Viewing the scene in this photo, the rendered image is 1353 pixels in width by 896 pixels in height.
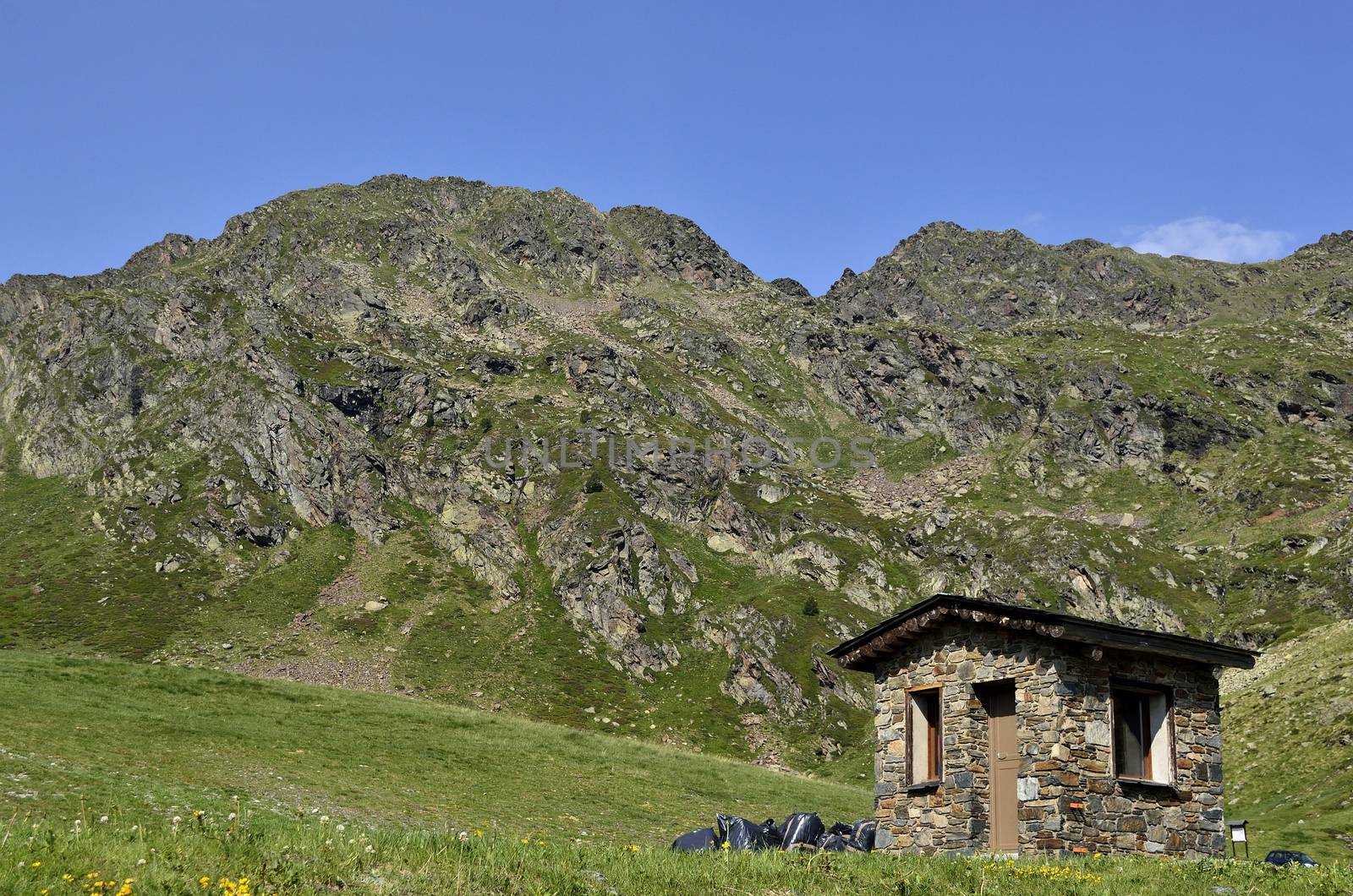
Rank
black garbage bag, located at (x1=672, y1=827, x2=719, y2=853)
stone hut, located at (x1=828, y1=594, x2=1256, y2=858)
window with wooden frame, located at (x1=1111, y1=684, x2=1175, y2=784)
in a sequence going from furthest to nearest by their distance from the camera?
1. window with wooden frame, located at (x1=1111, y1=684, x2=1175, y2=784)
2. black garbage bag, located at (x1=672, y1=827, x2=719, y2=853)
3. stone hut, located at (x1=828, y1=594, x2=1256, y2=858)

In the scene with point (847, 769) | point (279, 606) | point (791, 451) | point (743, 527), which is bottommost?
point (847, 769)

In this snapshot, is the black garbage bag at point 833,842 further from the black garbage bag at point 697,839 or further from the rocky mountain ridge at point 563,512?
the rocky mountain ridge at point 563,512

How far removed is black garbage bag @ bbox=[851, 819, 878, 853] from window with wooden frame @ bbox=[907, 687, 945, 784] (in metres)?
2.48

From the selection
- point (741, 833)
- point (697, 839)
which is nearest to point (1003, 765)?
point (741, 833)

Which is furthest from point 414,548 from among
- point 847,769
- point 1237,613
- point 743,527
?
point 1237,613

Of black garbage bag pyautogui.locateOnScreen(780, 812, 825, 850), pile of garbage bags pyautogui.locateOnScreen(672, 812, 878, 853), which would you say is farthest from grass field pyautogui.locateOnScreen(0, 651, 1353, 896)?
black garbage bag pyautogui.locateOnScreen(780, 812, 825, 850)

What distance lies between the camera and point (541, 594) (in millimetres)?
122188

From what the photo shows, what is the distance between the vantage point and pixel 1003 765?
27.8 metres

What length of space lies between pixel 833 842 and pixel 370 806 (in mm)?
16339

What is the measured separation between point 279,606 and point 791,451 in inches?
4108

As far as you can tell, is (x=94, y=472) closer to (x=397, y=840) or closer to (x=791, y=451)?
(x=791, y=451)

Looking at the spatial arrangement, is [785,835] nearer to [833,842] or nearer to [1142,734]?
[833,842]

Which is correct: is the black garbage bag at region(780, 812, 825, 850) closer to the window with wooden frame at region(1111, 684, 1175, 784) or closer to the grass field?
the grass field

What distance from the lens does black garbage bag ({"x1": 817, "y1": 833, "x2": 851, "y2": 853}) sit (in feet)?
97.9
